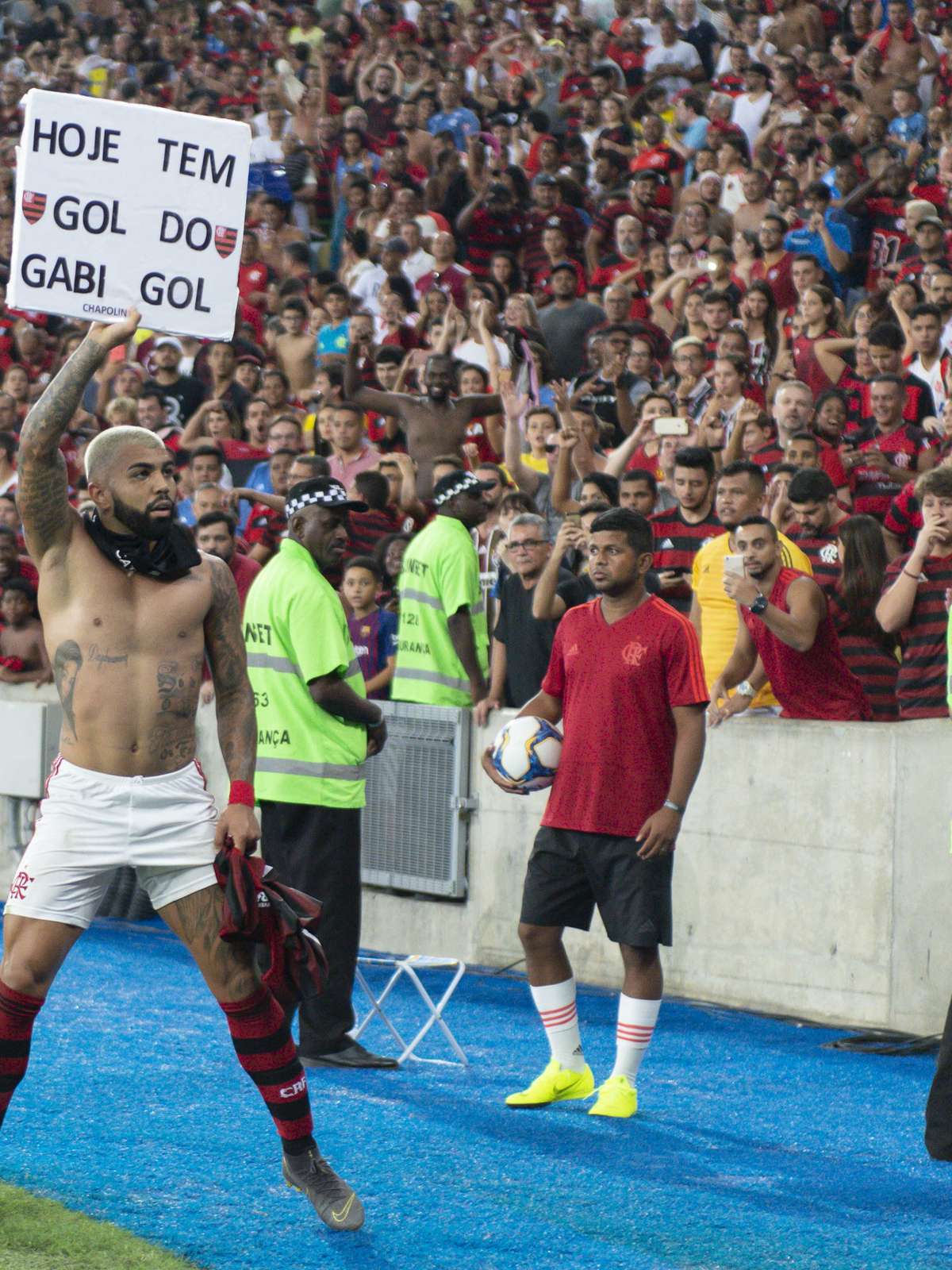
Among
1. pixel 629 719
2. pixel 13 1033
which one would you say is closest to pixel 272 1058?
pixel 13 1033

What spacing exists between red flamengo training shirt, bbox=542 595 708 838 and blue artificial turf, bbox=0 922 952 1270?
1125 mm

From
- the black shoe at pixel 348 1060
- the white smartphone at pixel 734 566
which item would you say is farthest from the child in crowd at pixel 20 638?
the white smartphone at pixel 734 566

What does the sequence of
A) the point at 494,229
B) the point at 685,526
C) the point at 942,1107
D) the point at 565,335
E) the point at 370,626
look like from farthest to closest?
1. the point at 494,229
2. the point at 565,335
3. the point at 370,626
4. the point at 685,526
5. the point at 942,1107

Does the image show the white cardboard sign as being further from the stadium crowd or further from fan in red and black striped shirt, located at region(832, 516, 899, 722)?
fan in red and black striped shirt, located at region(832, 516, 899, 722)

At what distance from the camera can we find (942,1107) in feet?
18.7

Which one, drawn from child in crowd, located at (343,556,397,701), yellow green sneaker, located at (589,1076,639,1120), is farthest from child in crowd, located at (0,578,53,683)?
yellow green sneaker, located at (589,1076,639,1120)

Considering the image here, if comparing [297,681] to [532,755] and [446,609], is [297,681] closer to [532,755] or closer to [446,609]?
[532,755]

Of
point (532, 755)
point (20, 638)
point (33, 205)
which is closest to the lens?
point (33, 205)

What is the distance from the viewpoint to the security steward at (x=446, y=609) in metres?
9.97

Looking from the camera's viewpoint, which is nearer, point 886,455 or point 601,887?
point 601,887

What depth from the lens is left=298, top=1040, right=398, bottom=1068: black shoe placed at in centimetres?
770

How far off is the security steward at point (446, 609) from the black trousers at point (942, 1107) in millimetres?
4724

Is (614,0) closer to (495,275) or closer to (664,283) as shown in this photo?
(495,275)

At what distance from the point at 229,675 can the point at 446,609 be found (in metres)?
4.71
